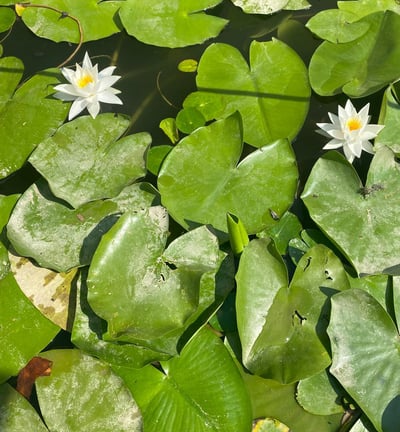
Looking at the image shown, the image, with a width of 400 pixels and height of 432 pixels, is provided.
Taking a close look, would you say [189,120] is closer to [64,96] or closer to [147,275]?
[64,96]

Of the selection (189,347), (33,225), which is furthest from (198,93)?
(189,347)

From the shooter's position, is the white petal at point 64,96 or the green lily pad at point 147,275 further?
the white petal at point 64,96

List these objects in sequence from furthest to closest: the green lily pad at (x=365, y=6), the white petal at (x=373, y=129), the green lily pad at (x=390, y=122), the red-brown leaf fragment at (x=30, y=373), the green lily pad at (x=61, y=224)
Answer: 1. the green lily pad at (x=365, y=6)
2. the green lily pad at (x=390, y=122)
3. the white petal at (x=373, y=129)
4. the green lily pad at (x=61, y=224)
5. the red-brown leaf fragment at (x=30, y=373)

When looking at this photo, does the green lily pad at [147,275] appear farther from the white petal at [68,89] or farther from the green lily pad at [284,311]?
the white petal at [68,89]

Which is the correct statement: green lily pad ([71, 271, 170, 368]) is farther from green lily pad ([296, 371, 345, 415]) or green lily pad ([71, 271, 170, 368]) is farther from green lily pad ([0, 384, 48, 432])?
green lily pad ([296, 371, 345, 415])

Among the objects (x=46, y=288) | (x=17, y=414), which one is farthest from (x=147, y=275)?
(x=17, y=414)

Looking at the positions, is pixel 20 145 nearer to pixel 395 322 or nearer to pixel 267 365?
pixel 267 365

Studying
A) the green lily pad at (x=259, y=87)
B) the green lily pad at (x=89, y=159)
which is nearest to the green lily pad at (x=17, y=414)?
the green lily pad at (x=89, y=159)
